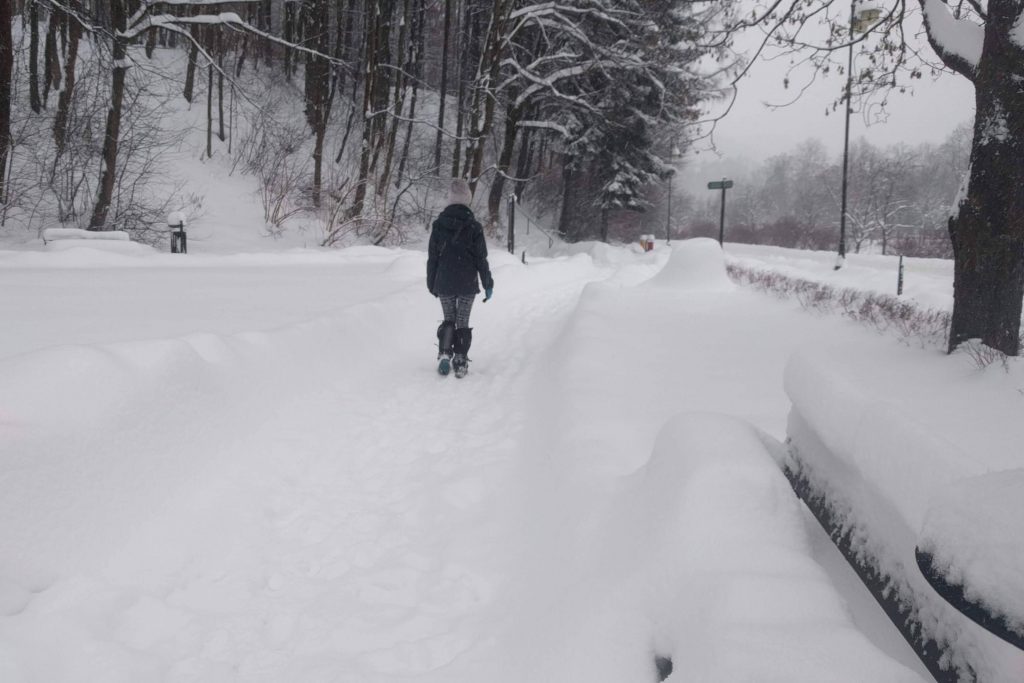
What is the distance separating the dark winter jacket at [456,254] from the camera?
598cm

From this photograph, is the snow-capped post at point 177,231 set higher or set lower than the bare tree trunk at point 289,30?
lower

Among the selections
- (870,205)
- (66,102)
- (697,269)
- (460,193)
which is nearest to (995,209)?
(460,193)

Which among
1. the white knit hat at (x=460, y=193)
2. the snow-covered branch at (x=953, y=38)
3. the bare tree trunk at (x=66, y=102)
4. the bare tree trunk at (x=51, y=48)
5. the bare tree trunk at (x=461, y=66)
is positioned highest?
the bare tree trunk at (x=461, y=66)

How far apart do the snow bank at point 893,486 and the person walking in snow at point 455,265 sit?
4.02 m

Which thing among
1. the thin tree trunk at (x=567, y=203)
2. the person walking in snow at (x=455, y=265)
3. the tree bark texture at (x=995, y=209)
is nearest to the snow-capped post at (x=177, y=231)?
the person walking in snow at (x=455, y=265)

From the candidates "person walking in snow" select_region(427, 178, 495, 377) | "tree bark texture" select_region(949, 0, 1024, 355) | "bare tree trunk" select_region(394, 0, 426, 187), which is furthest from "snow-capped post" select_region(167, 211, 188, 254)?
"bare tree trunk" select_region(394, 0, 426, 187)

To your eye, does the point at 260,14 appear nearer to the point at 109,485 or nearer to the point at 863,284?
the point at 863,284

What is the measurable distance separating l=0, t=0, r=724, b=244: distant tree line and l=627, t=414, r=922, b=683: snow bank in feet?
19.5

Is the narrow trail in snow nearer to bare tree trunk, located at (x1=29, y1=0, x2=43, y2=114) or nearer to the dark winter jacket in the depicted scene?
the dark winter jacket

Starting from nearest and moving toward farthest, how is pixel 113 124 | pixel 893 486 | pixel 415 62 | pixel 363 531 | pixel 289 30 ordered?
pixel 893 486 < pixel 363 531 < pixel 113 124 < pixel 289 30 < pixel 415 62

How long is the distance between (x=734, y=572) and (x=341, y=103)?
32.3 metres

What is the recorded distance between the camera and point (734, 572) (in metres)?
1.59

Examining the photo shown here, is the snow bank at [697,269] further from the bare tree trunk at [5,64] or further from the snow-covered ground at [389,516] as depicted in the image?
the bare tree trunk at [5,64]

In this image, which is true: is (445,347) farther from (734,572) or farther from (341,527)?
(734,572)
